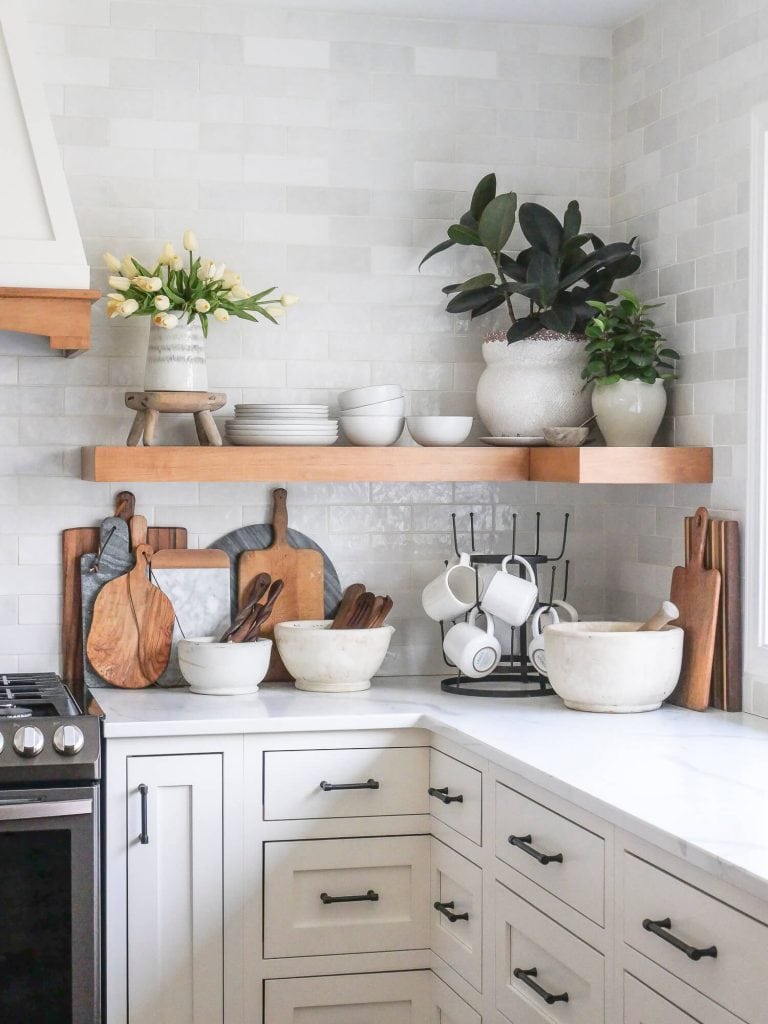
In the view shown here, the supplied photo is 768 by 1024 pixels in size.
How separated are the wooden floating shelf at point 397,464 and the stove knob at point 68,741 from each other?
0.65m

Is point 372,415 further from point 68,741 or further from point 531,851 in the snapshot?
point 531,851

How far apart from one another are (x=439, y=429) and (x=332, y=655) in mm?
626

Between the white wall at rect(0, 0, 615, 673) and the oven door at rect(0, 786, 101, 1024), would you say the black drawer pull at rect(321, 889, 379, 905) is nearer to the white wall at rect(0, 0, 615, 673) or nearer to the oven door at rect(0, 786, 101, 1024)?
the oven door at rect(0, 786, 101, 1024)

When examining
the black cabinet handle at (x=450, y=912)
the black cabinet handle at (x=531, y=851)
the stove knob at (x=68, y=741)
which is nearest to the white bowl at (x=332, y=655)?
the black cabinet handle at (x=450, y=912)

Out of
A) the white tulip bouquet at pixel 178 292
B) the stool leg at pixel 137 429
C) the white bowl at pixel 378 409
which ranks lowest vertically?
the stool leg at pixel 137 429

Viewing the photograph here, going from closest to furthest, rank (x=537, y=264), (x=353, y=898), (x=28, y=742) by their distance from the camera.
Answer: (x=28, y=742) < (x=353, y=898) < (x=537, y=264)

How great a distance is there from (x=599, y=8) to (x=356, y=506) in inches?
57.5

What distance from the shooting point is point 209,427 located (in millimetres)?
3119

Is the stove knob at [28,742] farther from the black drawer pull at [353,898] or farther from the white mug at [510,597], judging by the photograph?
the white mug at [510,597]

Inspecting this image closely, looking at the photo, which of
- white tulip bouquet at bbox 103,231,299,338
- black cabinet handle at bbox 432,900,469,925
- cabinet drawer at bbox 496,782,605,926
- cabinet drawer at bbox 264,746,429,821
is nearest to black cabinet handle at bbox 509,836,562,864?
cabinet drawer at bbox 496,782,605,926

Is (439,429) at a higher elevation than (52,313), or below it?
below

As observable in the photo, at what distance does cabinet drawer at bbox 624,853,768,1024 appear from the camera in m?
1.68

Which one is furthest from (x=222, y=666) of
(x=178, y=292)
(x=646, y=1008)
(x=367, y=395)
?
(x=646, y=1008)

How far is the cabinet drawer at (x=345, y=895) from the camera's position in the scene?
2795 mm
